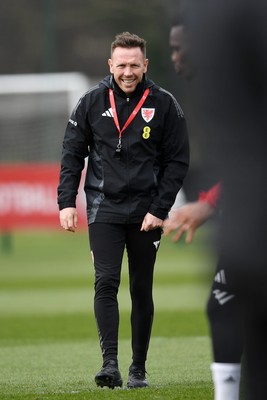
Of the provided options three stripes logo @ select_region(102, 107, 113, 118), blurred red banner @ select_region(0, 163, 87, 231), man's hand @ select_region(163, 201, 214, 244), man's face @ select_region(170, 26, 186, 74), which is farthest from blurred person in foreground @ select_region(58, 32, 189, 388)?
blurred red banner @ select_region(0, 163, 87, 231)

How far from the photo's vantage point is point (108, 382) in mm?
7754

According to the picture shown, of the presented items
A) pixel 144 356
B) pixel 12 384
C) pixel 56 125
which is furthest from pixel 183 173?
pixel 56 125

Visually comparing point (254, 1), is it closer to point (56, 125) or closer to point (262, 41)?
point (262, 41)

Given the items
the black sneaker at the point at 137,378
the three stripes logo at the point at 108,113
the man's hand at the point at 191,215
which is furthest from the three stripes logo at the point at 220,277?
the black sneaker at the point at 137,378

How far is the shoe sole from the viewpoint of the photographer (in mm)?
7695

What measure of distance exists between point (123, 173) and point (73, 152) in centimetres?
35

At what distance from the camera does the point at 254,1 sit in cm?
421

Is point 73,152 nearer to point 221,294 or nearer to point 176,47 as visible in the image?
point 176,47

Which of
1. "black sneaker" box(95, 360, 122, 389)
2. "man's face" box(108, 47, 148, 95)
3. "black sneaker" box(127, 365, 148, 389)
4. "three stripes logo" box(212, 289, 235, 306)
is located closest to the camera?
"three stripes logo" box(212, 289, 235, 306)

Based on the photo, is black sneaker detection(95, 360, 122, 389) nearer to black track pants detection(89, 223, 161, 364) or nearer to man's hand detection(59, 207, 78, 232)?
black track pants detection(89, 223, 161, 364)

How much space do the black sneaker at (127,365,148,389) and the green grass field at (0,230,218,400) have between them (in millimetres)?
74

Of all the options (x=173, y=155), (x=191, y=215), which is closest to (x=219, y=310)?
(x=191, y=215)

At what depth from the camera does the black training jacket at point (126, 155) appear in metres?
7.80

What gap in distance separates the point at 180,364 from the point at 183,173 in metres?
2.07
